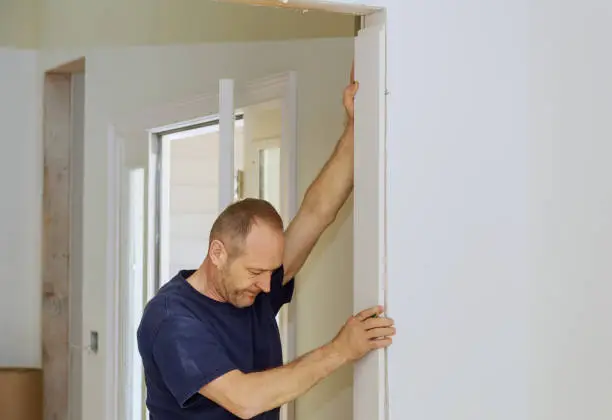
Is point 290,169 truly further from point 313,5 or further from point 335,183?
point 313,5

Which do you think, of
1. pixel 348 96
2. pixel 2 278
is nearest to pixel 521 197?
pixel 348 96

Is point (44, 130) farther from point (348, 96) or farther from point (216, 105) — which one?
point (348, 96)

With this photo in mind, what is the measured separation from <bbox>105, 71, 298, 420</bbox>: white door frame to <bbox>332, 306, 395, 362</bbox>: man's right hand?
2.86ft

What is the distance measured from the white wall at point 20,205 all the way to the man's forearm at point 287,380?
10.3ft

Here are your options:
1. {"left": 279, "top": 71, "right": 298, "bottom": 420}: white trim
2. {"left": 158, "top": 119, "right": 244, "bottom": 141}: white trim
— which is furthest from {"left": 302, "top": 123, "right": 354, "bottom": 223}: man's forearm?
{"left": 158, "top": 119, "right": 244, "bottom": 141}: white trim

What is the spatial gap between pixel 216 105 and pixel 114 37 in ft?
3.92

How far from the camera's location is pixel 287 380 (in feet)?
5.74

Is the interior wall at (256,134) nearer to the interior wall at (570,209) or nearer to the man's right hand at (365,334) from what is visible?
the interior wall at (570,209)

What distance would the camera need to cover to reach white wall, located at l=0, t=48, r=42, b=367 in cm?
463

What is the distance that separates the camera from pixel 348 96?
70.2 inches

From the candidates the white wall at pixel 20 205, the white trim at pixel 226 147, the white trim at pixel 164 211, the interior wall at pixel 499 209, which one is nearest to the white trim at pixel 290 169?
the white trim at pixel 226 147

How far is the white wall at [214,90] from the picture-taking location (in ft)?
7.82

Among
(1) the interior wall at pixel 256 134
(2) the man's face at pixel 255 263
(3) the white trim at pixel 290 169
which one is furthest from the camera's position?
(1) the interior wall at pixel 256 134

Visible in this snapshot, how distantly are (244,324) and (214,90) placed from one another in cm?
122
